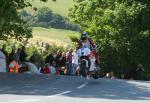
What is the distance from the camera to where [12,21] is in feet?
118

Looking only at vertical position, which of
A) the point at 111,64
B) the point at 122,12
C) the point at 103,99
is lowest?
the point at 103,99

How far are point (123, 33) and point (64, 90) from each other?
1213 inches

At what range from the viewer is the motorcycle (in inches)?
862

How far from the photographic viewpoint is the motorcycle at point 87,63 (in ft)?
71.9

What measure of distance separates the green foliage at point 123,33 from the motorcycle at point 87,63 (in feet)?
80.9

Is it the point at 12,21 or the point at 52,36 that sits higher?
the point at 52,36

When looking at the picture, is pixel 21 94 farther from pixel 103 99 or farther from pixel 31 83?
pixel 31 83

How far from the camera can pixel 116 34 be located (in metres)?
48.4

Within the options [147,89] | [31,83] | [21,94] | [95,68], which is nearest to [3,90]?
[21,94]

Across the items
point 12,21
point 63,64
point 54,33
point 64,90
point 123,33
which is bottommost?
point 64,90

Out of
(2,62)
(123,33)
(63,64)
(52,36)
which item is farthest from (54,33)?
(2,62)

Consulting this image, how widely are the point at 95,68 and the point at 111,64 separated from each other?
2723cm

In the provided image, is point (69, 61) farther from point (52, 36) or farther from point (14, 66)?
point (52, 36)

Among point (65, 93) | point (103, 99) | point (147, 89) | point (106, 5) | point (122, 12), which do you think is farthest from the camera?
point (106, 5)
